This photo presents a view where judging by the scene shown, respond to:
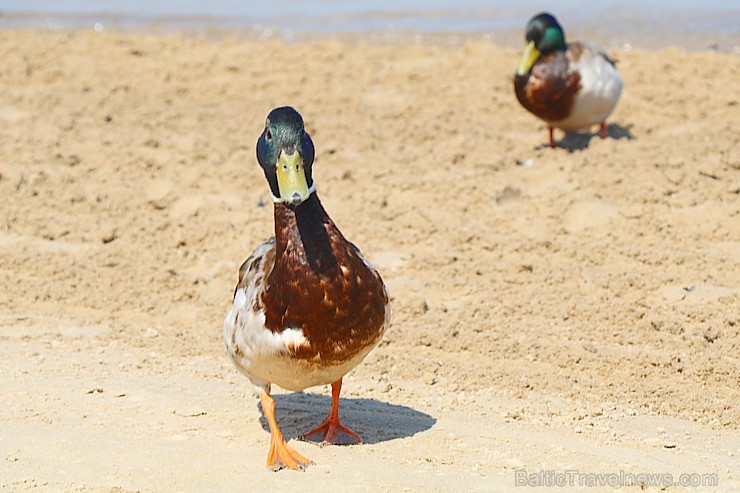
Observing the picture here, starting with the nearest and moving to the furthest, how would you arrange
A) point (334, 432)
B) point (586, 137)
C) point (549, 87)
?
point (334, 432) < point (549, 87) < point (586, 137)

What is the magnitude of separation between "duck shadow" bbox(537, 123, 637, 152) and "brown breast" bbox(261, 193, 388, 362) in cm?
456

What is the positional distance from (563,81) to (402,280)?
11.1ft

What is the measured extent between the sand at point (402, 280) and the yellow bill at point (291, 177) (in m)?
0.98

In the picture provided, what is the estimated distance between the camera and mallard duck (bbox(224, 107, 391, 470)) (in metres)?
3.64

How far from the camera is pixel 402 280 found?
5699 mm

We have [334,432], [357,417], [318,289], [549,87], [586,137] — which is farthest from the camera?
[586,137]

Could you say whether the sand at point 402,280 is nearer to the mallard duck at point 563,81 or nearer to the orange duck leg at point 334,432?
the orange duck leg at point 334,432

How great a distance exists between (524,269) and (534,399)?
50.9 inches

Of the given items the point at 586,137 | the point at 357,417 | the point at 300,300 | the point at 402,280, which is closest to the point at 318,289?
the point at 300,300

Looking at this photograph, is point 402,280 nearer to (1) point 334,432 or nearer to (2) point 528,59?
(1) point 334,432

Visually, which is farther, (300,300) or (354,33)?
(354,33)

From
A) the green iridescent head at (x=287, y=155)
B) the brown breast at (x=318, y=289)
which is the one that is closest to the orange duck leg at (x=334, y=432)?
the brown breast at (x=318, y=289)

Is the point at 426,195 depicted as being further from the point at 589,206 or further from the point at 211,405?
the point at 211,405

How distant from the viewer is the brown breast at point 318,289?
3.68 meters
